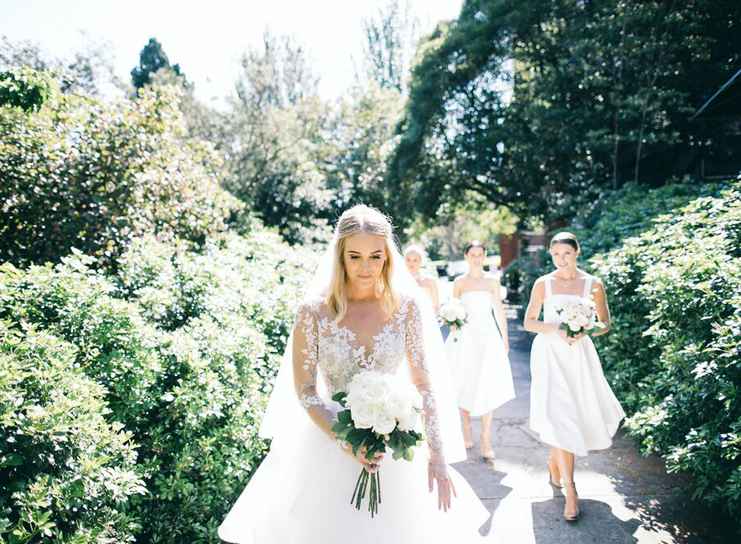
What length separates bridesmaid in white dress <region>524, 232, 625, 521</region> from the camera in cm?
409

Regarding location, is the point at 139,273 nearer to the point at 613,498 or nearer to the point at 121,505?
the point at 121,505

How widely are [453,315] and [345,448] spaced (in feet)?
11.7

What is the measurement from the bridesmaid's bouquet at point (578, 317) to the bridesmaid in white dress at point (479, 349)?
4.96 ft

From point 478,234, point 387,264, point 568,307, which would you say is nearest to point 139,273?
point 387,264

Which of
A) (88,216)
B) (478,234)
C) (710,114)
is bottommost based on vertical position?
(478,234)

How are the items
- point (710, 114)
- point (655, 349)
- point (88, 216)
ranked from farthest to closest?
point (710, 114) → point (88, 216) → point (655, 349)

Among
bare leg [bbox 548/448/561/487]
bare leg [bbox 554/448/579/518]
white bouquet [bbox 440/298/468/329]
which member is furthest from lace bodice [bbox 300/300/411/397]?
white bouquet [bbox 440/298/468/329]

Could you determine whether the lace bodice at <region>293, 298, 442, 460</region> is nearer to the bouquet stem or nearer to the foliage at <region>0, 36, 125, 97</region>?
the bouquet stem

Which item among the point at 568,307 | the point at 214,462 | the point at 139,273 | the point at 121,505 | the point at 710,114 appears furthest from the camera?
the point at 710,114

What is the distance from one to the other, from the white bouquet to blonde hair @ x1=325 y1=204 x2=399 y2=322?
3.14m

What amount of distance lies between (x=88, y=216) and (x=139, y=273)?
6.17ft

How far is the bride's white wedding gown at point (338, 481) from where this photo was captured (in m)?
2.35

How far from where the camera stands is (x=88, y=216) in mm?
5969

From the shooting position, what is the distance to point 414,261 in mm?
6316
